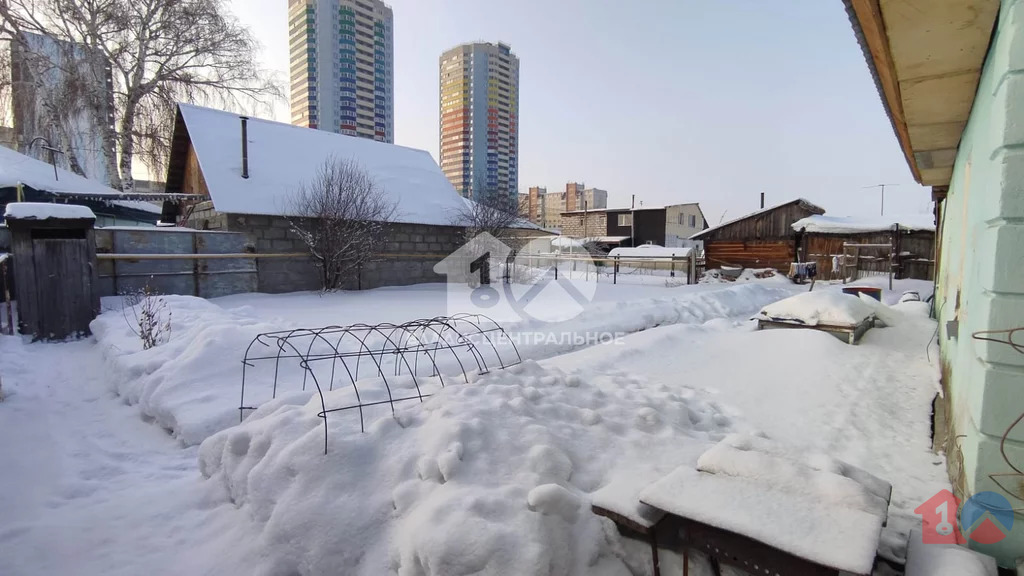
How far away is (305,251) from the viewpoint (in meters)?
11.4

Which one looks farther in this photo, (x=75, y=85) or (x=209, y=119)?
(x=75, y=85)

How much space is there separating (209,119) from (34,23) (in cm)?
628

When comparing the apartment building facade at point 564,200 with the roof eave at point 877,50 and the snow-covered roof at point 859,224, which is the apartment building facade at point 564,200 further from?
the roof eave at point 877,50

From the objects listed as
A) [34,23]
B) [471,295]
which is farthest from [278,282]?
[34,23]

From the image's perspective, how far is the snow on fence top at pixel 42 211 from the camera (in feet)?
18.0

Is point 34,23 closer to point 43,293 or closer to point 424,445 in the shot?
point 43,293

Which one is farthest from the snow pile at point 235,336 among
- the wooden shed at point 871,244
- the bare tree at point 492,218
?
the wooden shed at point 871,244

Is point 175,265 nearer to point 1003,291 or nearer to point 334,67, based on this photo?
point 1003,291

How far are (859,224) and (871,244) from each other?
9.45ft

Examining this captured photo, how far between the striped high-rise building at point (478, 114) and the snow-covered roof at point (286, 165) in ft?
93.7

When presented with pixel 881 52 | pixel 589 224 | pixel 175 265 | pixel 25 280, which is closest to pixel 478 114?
pixel 589 224

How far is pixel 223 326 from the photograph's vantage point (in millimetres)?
4961

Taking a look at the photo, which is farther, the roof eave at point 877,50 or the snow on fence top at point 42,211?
the snow on fence top at point 42,211

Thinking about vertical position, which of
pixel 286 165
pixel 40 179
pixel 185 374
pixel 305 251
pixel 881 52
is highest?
pixel 286 165
